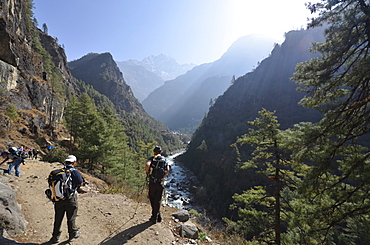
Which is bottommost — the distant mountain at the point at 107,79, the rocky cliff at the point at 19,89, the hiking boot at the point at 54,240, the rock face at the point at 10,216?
the hiking boot at the point at 54,240

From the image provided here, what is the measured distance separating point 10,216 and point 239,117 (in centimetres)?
9930

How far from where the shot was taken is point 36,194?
254 inches

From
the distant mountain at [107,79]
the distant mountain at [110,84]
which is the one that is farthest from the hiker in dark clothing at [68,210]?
the distant mountain at [107,79]

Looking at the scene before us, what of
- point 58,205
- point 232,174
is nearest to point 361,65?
point 58,205

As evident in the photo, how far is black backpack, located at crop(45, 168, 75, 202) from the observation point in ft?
11.2

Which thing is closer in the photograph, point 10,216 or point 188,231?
point 10,216

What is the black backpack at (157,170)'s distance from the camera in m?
4.47

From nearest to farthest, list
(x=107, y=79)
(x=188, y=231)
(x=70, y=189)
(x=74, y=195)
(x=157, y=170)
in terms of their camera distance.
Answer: (x=70, y=189) → (x=74, y=195) → (x=157, y=170) → (x=188, y=231) → (x=107, y=79)

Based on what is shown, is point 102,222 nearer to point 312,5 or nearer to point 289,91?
point 312,5

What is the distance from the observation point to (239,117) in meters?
96.1

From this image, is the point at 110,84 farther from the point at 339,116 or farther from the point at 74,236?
the point at 339,116

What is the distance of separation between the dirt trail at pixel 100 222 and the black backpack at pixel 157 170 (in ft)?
4.61

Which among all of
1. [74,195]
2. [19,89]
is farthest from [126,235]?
[19,89]

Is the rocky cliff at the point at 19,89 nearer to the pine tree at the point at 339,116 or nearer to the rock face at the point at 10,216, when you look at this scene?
the rock face at the point at 10,216
